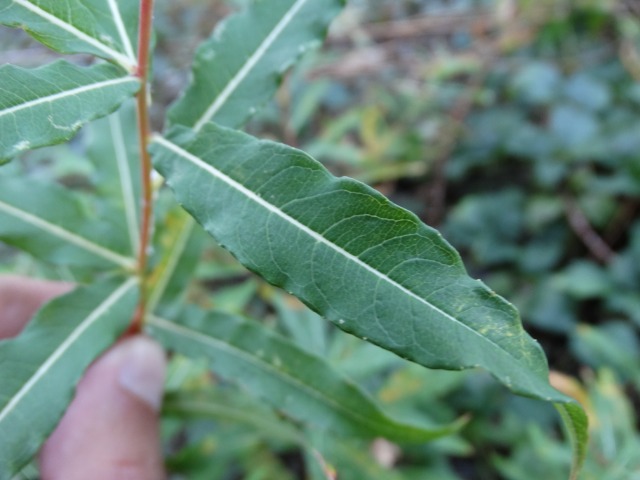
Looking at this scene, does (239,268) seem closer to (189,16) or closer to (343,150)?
(343,150)

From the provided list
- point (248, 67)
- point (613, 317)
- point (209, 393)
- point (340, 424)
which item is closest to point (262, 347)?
point (340, 424)

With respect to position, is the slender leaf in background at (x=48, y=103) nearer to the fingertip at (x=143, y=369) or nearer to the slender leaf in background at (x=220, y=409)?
the fingertip at (x=143, y=369)

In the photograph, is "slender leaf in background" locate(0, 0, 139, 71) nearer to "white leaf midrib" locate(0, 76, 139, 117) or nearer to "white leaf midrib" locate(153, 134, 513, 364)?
"white leaf midrib" locate(0, 76, 139, 117)

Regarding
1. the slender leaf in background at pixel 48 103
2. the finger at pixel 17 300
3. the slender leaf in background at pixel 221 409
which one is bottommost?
the slender leaf in background at pixel 221 409

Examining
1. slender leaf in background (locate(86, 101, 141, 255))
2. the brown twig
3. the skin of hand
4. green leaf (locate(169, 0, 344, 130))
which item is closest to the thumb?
the skin of hand

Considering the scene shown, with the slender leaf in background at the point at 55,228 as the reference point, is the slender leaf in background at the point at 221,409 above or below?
below

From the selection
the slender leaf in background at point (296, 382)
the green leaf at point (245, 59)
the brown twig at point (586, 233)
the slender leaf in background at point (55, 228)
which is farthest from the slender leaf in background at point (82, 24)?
the brown twig at point (586, 233)

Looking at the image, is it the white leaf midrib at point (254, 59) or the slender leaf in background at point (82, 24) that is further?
the white leaf midrib at point (254, 59)
